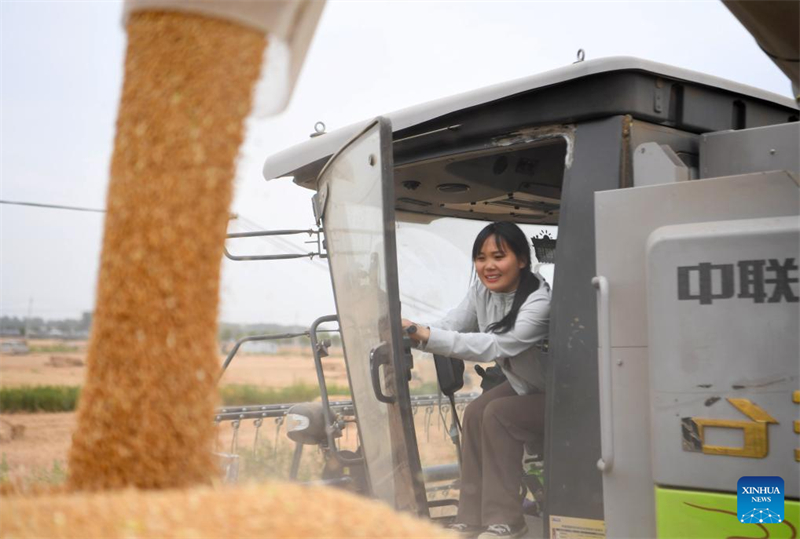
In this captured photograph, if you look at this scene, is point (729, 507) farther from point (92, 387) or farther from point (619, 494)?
point (92, 387)

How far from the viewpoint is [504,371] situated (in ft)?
12.5

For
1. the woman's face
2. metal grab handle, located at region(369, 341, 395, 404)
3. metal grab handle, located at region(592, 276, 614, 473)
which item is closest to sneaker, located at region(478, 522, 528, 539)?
metal grab handle, located at region(369, 341, 395, 404)

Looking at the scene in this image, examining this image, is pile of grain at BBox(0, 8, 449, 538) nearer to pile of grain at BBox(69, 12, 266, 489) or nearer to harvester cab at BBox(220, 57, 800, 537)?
pile of grain at BBox(69, 12, 266, 489)

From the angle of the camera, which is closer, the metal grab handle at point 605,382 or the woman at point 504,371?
the metal grab handle at point 605,382

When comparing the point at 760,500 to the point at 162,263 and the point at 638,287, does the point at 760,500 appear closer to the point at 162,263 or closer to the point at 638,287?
the point at 638,287

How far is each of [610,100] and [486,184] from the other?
1276 millimetres

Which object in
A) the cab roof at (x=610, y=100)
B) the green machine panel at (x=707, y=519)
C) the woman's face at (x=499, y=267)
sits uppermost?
the cab roof at (x=610, y=100)

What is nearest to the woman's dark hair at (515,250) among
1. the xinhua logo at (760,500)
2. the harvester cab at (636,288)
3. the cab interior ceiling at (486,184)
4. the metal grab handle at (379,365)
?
the cab interior ceiling at (486,184)

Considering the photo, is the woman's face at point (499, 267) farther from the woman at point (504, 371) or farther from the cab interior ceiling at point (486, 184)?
the cab interior ceiling at point (486, 184)

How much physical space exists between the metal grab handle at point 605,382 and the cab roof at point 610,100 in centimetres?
69

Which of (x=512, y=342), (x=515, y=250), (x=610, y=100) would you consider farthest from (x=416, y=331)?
(x=610, y=100)

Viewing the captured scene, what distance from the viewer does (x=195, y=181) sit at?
2176mm

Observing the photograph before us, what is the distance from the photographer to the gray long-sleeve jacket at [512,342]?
3.49 meters

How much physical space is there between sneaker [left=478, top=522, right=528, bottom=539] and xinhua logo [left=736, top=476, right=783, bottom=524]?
1.26 meters
